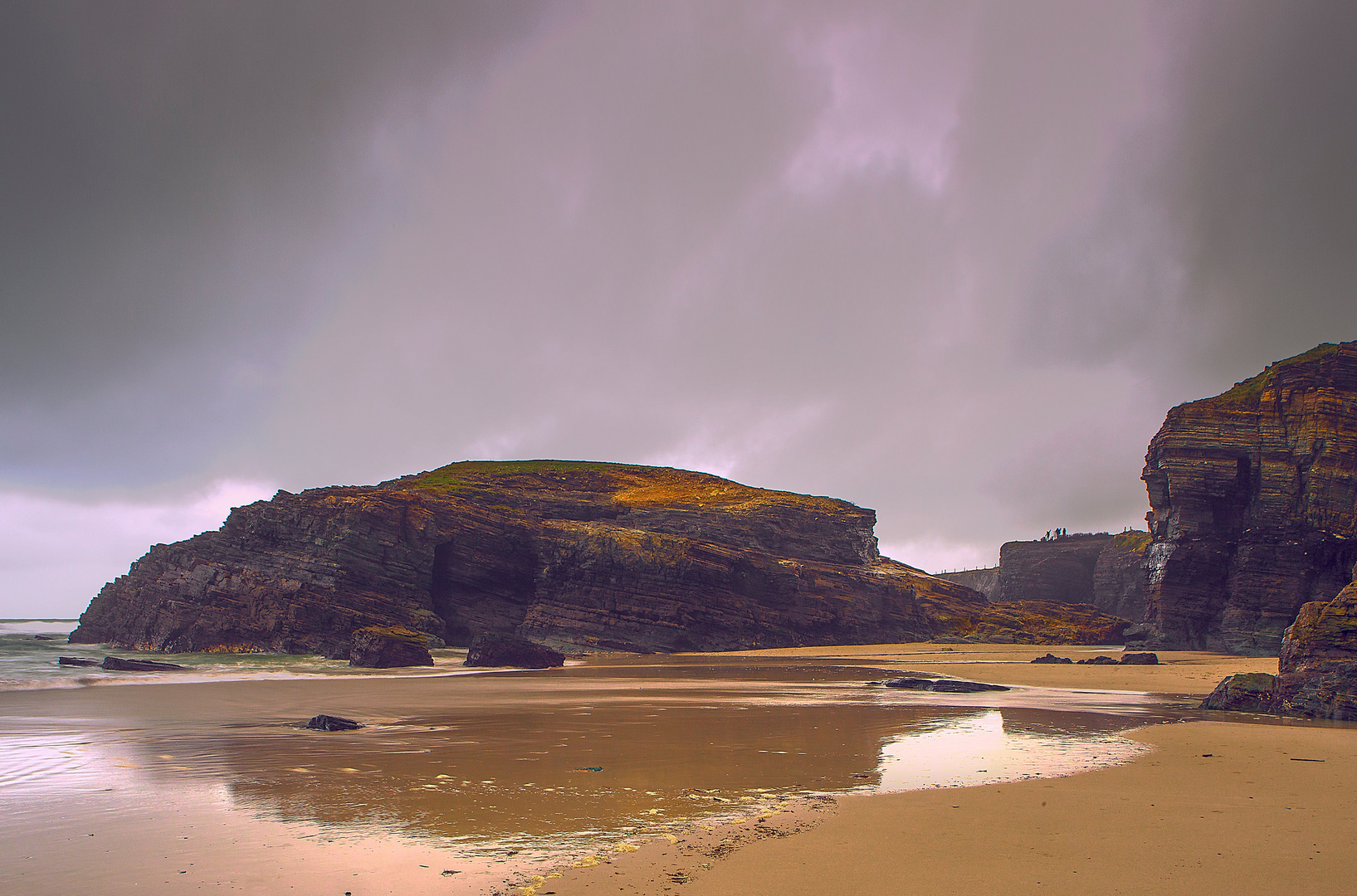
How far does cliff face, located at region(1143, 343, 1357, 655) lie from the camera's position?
39.8 metres

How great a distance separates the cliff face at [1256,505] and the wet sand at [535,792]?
34.8m

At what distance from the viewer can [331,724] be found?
10766 mm

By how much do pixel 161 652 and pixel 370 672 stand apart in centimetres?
1863

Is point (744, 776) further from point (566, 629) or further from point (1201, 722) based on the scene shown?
point (566, 629)

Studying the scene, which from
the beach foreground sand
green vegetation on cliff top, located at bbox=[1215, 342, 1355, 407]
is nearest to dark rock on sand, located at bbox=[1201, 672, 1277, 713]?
the beach foreground sand

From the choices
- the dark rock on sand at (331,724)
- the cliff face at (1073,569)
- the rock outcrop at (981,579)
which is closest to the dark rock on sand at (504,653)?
the dark rock on sand at (331,724)

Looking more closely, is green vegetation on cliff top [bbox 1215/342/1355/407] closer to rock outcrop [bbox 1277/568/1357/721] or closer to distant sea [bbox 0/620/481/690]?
rock outcrop [bbox 1277/568/1357/721]

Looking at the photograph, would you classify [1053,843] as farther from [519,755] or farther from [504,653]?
[504,653]

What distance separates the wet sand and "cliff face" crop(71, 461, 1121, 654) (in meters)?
23.6

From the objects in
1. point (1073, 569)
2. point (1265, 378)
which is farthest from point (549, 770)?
point (1073, 569)

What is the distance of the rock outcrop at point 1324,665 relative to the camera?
1147 centimetres

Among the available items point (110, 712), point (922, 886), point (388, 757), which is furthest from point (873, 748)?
point (110, 712)

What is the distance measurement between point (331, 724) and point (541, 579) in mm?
43117

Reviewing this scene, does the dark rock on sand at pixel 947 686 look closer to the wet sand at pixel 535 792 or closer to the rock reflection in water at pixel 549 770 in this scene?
the wet sand at pixel 535 792
